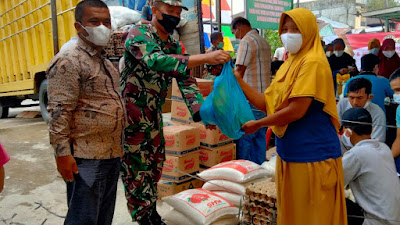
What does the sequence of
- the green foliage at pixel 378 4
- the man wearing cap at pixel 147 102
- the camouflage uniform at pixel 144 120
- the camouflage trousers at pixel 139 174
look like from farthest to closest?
the green foliage at pixel 378 4 < the camouflage trousers at pixel 139 174 < the camouflage uniform at pixel 144 120 < the man wearing cap at pixel 147 102

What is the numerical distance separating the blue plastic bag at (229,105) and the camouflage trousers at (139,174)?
0.66 metres

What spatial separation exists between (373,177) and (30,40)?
7.72 meters

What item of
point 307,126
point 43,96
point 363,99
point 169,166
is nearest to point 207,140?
point 169,166

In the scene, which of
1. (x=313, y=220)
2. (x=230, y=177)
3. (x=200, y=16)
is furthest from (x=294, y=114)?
(x=200, y=16)

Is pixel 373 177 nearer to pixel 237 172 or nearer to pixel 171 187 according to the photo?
pixel 237 172

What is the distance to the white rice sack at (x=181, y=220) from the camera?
262cm

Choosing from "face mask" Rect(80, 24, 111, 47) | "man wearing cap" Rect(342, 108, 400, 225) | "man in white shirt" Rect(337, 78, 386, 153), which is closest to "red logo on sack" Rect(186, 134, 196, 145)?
"man in white shirt" Rect(337, 78, 386, 153)

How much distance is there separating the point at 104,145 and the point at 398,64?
5.76m

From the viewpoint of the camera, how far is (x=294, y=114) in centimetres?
172

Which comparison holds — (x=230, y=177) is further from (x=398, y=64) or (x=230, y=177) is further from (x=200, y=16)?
(x=398, y=64)

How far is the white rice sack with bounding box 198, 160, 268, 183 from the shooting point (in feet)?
9.73

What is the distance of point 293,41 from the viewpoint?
178 cm

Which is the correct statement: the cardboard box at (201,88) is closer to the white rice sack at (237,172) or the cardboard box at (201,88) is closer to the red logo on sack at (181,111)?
the red logo on sack at (181,111)

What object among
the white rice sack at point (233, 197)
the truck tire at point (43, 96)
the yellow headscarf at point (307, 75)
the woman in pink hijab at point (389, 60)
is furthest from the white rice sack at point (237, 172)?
the truck tire at point (43, 96)
